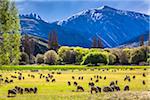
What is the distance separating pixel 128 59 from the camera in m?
196

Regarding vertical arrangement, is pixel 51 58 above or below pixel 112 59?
above

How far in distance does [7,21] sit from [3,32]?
1.74 metres

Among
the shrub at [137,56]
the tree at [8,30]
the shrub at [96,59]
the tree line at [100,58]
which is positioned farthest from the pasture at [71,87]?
the shrub at [137,56]

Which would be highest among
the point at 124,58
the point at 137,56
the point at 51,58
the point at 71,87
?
the point at 137,56

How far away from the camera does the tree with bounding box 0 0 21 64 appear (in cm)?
5872

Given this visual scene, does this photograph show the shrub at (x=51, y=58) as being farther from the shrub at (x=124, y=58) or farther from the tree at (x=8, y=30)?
the tree at (x=8, y=30)

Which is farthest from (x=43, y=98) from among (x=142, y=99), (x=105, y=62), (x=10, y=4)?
(x=105, y=62)

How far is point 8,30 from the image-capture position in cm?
5903

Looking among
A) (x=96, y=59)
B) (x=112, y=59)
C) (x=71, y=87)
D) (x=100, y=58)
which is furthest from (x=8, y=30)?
(x=112, y=59)

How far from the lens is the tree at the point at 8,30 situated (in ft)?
193

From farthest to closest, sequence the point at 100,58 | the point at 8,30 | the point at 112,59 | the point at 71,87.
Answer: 1. the point at 112,59
2. the point at 100,58
3. the point at 8,30
4. the point at 71,87

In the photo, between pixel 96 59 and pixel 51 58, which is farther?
pixel 51 58

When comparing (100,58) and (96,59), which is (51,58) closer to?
(96,59)

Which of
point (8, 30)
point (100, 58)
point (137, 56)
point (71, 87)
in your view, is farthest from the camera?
point (137, 56)
